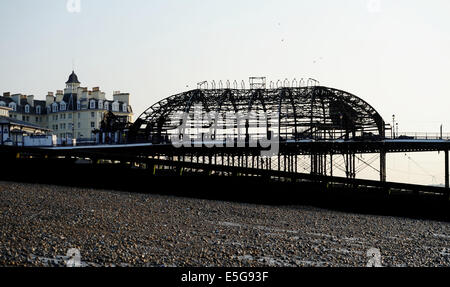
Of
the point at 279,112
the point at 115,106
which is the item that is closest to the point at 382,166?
the point at 279,112

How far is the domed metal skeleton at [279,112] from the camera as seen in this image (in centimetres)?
4216

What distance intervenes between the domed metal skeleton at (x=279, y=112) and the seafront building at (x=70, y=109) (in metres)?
37.6

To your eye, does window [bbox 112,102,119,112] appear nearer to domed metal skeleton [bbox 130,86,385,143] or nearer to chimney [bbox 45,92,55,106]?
chimney [bbox 45,92,55,106]

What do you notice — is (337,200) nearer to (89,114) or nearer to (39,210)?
(39,210)

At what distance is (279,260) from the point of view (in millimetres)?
9875

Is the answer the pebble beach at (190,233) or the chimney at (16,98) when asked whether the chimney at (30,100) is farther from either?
the pebble beach at (190,233)

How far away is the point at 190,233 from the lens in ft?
39.8

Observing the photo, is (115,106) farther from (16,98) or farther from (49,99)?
(16,98)

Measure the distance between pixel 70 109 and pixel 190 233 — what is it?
77.7m

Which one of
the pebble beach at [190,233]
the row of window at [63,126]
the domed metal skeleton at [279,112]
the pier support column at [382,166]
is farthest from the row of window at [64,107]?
the pebble beach at [190,233]

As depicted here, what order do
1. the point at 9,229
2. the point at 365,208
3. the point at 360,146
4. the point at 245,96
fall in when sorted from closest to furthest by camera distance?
the point at 9,229, the point at 365,208, the point at 360,146, the point at 245,96

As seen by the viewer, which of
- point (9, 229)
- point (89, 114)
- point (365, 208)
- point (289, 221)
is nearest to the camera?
point (9, 229)
